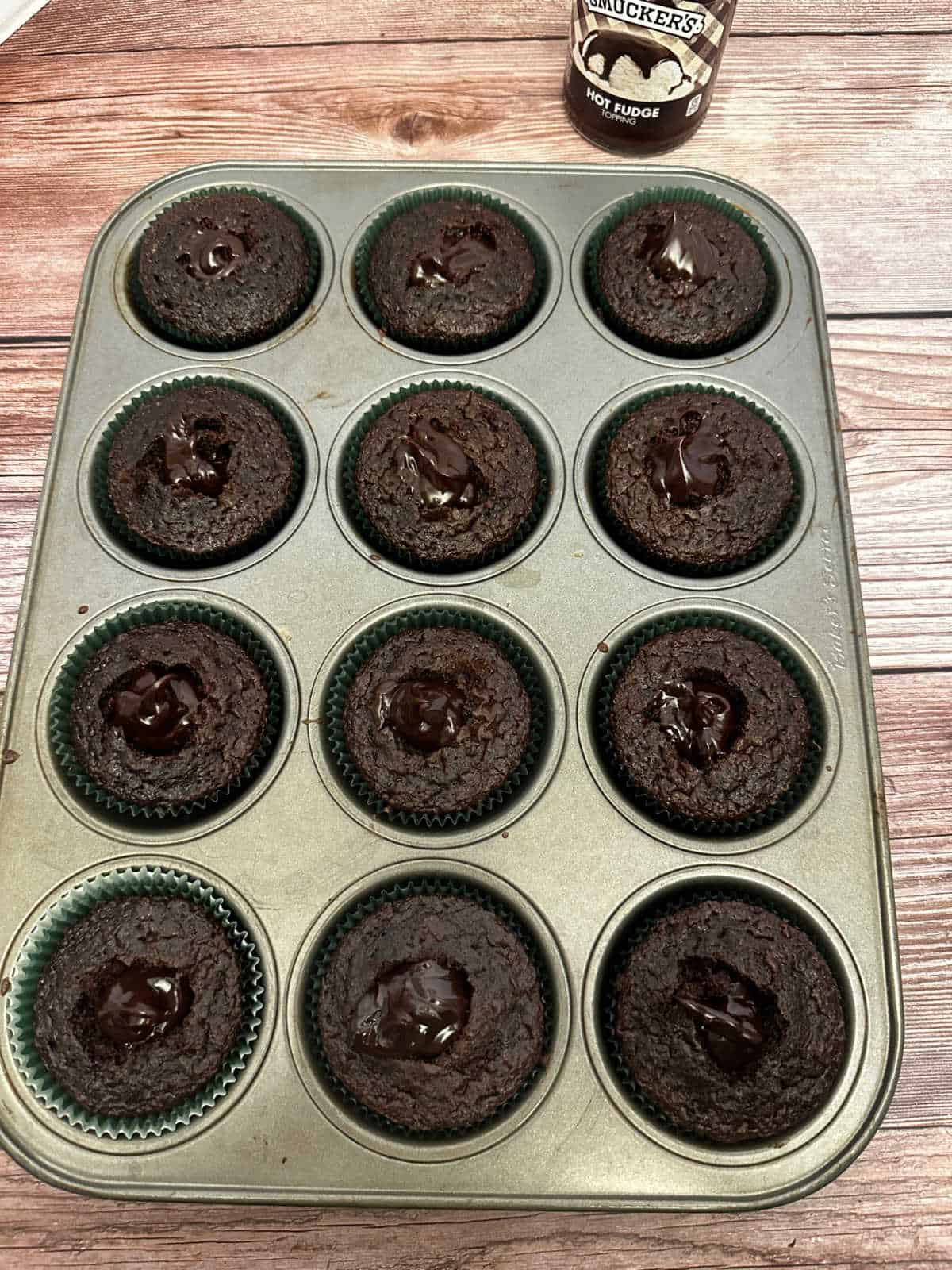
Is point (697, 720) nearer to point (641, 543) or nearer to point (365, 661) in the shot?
point (641, 543)

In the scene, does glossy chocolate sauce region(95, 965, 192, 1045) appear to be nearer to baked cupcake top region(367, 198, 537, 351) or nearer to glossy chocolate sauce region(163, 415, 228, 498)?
glossy chocolate sauce region(163, 415, 228, 498)

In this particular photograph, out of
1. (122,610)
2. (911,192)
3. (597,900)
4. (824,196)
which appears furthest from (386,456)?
(911,192)

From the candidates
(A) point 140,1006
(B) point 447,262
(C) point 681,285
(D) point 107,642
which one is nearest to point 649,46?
(C) point 681,285

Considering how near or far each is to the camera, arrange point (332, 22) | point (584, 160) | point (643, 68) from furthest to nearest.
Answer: point (332, 22) → point (584, 160) → point (643, 68)

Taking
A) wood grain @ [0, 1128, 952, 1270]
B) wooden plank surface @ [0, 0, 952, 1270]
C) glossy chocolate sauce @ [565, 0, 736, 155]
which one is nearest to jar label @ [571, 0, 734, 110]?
glossy chocolate sauce @ [565, 0, 736, 155]

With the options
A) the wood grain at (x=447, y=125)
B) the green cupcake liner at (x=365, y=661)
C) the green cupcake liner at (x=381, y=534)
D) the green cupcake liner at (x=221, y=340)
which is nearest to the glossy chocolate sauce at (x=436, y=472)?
the green cupcake liner at (x=381, y=534)

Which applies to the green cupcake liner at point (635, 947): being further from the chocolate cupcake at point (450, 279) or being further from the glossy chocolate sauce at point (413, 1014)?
the chocolate cupcake at point (450, 279)
